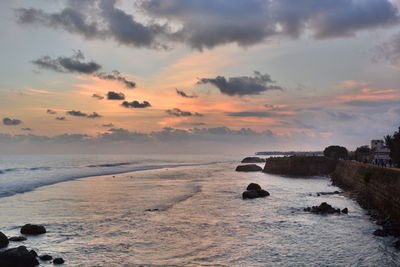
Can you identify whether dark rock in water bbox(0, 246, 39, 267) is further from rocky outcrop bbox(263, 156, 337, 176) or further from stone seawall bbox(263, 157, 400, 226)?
rocky outcrop bbox(263, 156, 337, 176)

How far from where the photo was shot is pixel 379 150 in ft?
336

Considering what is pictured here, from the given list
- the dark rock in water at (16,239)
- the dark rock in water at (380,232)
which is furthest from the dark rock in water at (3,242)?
the dark rock in water at (380,232)

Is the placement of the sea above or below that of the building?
below

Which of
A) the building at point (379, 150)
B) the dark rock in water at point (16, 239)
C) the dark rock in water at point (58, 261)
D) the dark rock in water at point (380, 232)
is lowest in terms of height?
the dark rock in water at point (380, 232)

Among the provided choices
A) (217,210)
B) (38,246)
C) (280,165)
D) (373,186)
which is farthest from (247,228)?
(280,165)

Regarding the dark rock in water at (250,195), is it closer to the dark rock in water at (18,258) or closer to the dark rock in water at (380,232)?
the dark rock in water at (380,232)

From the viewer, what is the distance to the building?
93062mm

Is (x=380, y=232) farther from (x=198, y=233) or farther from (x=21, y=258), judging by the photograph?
(x=21, y=258)

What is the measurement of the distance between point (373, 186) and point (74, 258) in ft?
115

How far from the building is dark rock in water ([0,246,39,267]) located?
90945mm

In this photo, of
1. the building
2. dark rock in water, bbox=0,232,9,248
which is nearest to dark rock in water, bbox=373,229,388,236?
dark rock in water, bbox=0,232,9,248

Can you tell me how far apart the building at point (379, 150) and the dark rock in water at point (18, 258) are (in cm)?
9094

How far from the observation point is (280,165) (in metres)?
109

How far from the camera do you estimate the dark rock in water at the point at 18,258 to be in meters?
17.7
